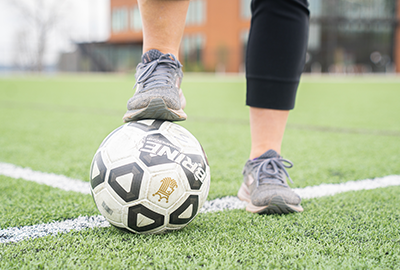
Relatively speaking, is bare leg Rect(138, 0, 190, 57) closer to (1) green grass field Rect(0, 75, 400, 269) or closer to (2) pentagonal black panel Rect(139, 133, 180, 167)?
(2) pentagonal black panel Rect(139, 133, 180, 167)

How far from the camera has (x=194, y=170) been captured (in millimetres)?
1281

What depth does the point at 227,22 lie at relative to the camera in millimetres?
29062

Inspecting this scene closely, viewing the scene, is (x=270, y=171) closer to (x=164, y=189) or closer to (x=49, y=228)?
(x=164, y=189)

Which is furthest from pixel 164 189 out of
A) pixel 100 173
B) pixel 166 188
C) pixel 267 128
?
pixel 267 128

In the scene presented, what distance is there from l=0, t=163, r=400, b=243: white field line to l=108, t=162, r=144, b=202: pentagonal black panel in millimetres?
208

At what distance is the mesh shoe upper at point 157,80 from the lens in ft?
4.48

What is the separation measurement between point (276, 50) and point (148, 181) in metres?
0.82

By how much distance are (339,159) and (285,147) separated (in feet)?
1.68

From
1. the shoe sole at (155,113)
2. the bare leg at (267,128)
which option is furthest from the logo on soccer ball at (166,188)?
the bare leg at (267,128)

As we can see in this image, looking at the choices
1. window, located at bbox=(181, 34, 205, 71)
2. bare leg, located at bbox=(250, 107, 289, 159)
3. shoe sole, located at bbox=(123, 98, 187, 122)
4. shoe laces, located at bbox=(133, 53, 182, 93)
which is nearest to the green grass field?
bare leg, located at bbox=(250, 107, 289, 159)

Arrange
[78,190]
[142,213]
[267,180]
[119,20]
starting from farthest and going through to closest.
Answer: [119,20], [78,190], [267,180], [142,213]

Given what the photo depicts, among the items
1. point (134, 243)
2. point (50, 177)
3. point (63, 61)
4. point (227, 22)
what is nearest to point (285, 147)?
point (50, 177)

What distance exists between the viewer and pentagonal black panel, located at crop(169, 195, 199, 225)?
1228mm

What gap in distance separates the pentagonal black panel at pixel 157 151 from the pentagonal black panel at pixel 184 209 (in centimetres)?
15
